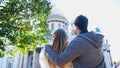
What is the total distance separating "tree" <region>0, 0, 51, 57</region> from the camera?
1270 cm

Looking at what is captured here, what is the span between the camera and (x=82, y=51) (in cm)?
223

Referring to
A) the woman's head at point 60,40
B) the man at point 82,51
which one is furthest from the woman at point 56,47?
the man at point 82,51

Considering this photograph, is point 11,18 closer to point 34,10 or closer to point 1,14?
point 1,14

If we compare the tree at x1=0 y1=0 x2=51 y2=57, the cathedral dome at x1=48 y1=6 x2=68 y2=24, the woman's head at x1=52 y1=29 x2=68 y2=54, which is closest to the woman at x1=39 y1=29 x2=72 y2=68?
the woman's head at x1=52 y1=29 x2=68 y2=54

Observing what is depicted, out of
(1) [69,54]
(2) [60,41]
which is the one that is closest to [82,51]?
(1) [69,54]

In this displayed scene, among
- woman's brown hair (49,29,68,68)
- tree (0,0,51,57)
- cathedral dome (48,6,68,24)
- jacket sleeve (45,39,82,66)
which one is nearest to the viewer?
jacket sleeve (45,39,82,66)

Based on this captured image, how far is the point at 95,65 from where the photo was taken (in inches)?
89.4

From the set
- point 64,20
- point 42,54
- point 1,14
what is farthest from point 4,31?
point 64,20

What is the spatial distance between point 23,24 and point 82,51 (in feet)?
38.9

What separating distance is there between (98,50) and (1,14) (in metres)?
11.2

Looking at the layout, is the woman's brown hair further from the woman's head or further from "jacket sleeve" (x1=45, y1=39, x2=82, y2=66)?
"jacket sleeve" (x1=45, y1=39, x2=82, y2=66)

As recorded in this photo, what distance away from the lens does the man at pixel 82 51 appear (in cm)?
217

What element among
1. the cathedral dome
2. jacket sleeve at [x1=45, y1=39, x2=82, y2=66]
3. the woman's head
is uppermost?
the cathedral dome

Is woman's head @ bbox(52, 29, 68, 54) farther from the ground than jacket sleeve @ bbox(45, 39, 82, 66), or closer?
farther from the ground
